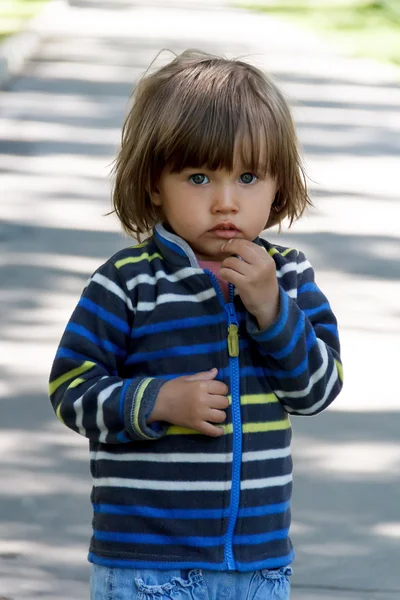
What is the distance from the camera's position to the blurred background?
361 cm

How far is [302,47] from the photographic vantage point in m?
12.0

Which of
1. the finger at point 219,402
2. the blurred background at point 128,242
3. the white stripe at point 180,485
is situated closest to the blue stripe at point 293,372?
the finger at point 219,402

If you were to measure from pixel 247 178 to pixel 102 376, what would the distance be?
433mm

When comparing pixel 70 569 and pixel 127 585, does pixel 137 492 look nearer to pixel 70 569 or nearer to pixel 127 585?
Result: pixel 127 585

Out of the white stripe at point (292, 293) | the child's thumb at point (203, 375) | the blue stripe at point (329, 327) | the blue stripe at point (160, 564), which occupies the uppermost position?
the white stripe at point (292, 293)

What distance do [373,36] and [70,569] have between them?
33.9 feet

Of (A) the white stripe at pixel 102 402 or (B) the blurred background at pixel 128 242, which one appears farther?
(B) the blurred background at pixel 128 242

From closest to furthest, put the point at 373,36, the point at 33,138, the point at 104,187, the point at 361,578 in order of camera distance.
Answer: the point at 361,578 < the point at 104,187 < the point at 33,138 < the point at 373,36

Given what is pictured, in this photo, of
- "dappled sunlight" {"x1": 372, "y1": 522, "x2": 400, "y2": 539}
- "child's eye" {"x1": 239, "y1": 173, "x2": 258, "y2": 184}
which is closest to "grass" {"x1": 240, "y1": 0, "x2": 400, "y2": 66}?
"dappled sunlight" {"x1": 372, "y1": 522, "x2": 400, "y2": 539}

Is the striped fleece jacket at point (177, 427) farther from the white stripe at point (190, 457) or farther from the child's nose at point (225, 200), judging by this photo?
the child's nose at point (225, 200)

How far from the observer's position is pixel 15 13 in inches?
544

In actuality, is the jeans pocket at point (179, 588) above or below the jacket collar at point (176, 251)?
below

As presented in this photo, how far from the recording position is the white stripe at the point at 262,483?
A: 90.3 inches

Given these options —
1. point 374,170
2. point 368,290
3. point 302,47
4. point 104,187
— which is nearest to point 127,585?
point 368,290
